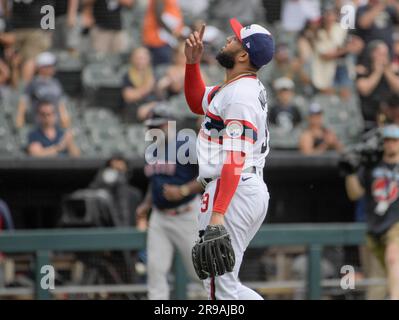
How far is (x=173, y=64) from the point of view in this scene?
10.5m

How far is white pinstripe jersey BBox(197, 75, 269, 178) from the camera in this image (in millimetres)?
5418

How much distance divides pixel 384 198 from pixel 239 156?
3.28 meters

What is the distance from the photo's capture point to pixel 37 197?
9227 millimetres

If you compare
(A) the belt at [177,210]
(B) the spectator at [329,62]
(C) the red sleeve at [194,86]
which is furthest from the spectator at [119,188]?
(C) the red sleeve at [194,86]

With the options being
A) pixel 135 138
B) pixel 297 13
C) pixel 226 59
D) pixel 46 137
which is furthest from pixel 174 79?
pixel 226 59

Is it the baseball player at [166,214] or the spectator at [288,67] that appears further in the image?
the spectator at [288,67]

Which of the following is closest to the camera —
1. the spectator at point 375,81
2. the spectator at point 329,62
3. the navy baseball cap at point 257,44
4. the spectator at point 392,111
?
the navy baseball cap at point 257,44

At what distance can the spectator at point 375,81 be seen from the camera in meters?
10.5

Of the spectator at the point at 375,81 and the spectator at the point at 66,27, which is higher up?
the spectator at the point at 66,27

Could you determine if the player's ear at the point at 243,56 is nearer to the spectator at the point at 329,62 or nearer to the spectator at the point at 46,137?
the spectator at the point at 46,137
